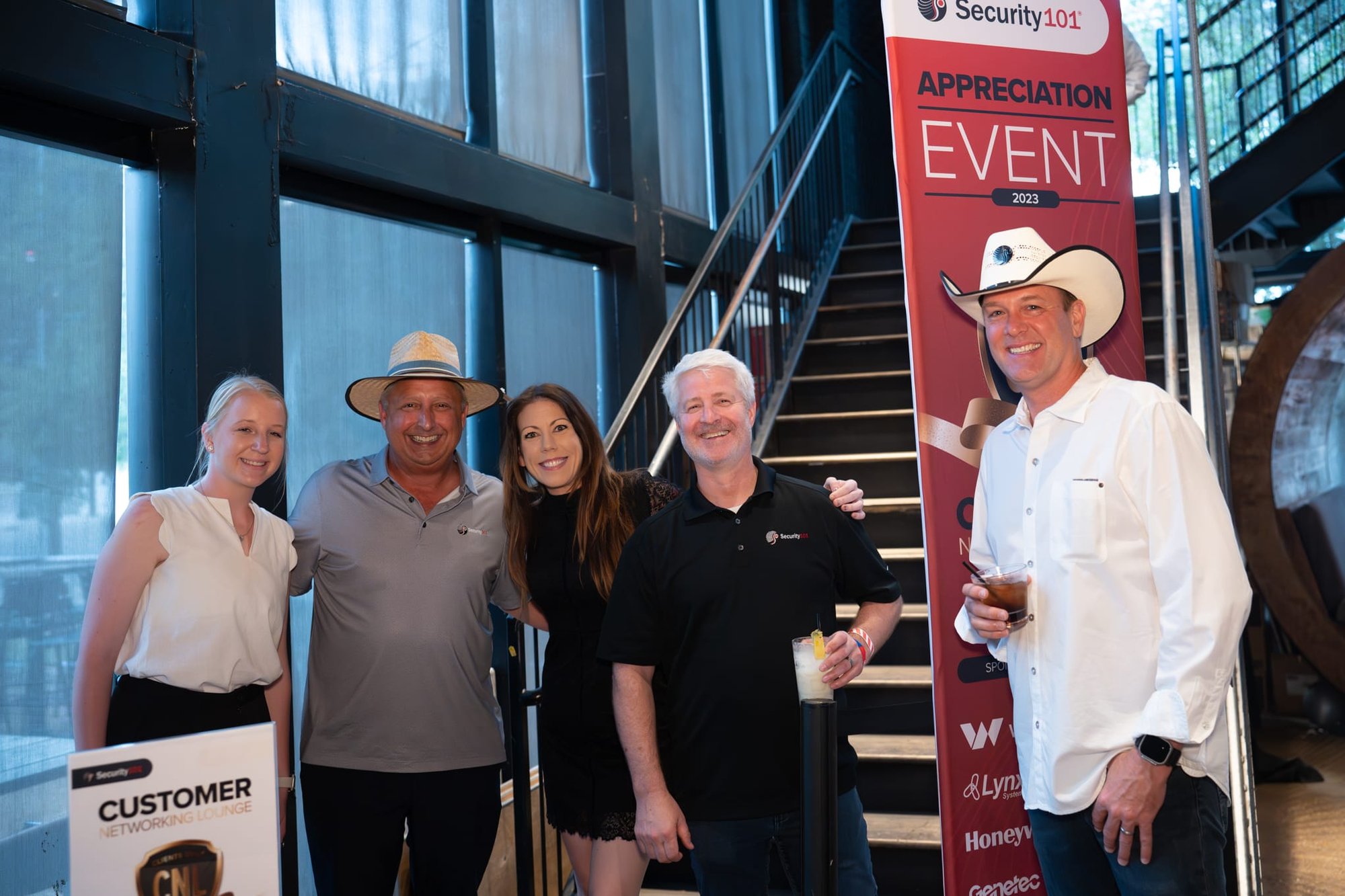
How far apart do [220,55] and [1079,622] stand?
Answer: 2.84 meters

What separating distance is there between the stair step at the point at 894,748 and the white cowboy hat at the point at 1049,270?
1.84 m

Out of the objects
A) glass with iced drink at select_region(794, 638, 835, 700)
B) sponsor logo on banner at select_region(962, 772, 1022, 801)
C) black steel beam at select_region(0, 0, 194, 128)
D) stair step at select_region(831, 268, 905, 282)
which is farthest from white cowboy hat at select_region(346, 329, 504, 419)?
stair step at select_region(831, 268, 905, 282)

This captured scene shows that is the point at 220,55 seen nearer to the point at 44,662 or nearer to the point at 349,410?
the point at 349,410

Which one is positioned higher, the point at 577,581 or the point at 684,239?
the point at 684,239

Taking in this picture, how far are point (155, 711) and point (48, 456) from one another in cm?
114

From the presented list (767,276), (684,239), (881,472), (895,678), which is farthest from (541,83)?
(895,678)

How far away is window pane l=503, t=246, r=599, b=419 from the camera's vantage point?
15.8 ft

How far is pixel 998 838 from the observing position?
8.95 feet

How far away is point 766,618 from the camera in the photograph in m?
1.99

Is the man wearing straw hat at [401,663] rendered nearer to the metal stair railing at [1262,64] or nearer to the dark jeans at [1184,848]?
the dark jeans at [1184,848]

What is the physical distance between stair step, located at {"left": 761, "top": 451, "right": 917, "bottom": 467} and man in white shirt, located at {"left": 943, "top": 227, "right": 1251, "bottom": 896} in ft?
8.45

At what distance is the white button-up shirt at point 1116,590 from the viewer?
171cm

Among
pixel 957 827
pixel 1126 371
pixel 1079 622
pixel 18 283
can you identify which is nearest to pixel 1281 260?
pixel 1126 371

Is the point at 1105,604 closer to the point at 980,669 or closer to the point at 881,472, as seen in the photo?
the point at 980,669
